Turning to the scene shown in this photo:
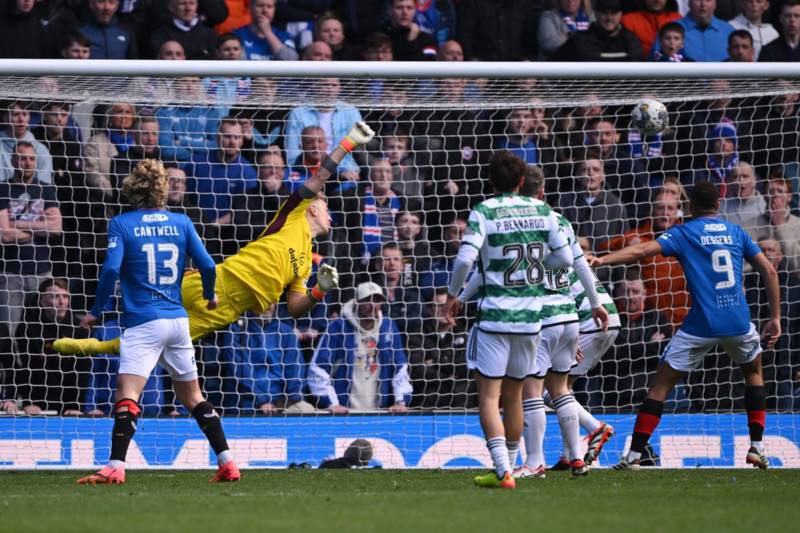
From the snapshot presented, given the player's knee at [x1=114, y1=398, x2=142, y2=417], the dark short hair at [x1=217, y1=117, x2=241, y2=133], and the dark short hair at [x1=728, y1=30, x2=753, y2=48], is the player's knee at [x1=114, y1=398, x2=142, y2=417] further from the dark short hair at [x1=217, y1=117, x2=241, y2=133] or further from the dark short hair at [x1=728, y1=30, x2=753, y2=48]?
the dark short hair at [x1=728, y1=30, x2=753, y2=48]

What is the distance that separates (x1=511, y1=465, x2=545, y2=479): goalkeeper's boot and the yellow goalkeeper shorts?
2.40 metres

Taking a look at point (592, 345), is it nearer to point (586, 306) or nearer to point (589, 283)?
Result: point (586, 306)

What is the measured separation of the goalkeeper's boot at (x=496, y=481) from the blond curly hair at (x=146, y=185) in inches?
108

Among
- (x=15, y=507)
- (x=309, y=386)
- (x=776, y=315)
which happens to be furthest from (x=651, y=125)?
(x=15, y=507)

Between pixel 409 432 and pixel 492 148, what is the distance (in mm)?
3031

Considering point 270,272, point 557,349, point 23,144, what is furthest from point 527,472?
point 23,144

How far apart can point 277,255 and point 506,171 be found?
7.45 ft

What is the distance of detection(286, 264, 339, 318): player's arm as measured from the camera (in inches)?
346

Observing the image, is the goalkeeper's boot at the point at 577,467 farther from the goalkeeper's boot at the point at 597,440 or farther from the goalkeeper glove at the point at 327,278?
the goalkeeper glove at the point at 327,278

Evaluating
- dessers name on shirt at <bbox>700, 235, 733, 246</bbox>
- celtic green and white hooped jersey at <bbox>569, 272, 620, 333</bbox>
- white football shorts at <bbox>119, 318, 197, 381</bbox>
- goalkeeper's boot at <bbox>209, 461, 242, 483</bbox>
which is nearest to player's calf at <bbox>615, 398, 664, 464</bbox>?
celtic green and white hooped jersey at <bbox>569, 272, 620, 333</bbox>

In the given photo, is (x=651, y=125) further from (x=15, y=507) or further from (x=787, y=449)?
(x=15, y=507)

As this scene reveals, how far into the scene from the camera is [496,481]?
7.54 meters

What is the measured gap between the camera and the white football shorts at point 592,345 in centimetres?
950

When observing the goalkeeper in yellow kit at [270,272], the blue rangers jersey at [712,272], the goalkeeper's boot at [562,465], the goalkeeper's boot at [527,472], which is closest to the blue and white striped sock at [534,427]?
the goalkeeper's boot at [527,472]
